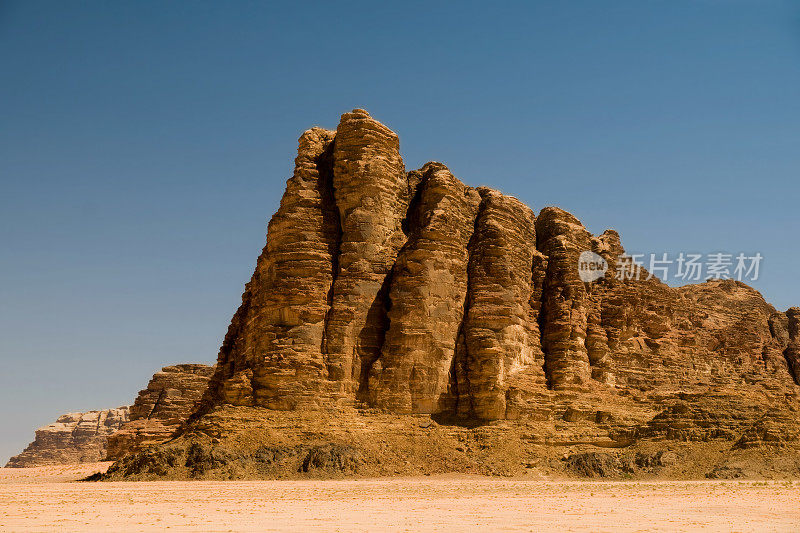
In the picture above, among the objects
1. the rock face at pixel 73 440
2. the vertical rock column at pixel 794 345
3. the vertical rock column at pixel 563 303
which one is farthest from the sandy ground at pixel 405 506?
the rock face at pixel 73 440

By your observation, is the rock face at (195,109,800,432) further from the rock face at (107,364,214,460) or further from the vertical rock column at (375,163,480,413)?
the rock face at (107,364,214,460)

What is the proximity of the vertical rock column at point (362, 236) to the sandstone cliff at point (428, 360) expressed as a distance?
0.31 feet

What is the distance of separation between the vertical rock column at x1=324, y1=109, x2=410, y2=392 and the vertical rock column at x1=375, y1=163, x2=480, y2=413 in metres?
1.14

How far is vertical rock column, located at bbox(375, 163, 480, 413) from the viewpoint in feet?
140

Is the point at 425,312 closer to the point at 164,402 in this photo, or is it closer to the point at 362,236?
the point at 362,236

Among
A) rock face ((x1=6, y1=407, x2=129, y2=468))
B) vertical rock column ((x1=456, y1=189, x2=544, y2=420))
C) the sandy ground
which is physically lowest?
the sandy ground

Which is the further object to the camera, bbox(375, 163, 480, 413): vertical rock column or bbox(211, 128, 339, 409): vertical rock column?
bbox(375, 163, 480, 413): vertical rock column

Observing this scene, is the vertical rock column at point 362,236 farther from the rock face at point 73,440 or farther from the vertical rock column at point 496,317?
the rock face at point 73,440

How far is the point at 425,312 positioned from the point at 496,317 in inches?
165

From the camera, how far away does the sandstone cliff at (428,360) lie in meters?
39.8

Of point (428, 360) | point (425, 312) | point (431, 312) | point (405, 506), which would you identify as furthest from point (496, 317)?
point (405, 506)

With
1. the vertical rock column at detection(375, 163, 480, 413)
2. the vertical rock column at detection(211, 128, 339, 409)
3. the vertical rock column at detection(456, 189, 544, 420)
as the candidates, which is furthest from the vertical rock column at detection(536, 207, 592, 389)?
the vertical rock column at detection(211, 128, 339, 409)

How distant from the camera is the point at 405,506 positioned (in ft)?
87.7

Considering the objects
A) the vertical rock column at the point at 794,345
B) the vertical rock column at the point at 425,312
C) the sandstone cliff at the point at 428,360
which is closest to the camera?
the sandstone cliff at the point at 428,360
